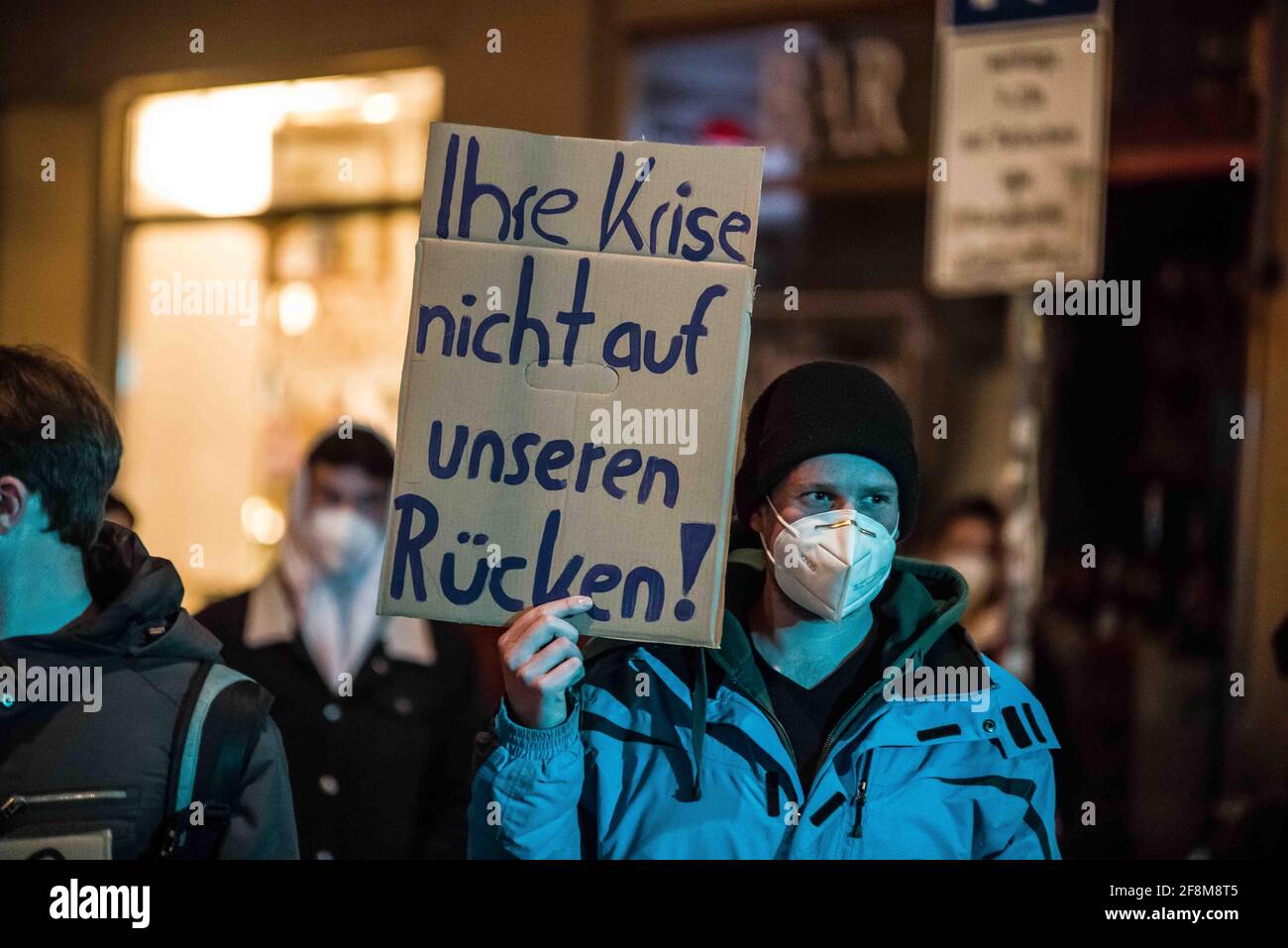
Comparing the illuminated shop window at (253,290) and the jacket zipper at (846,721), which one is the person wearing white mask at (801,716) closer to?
the jacket zipper at (846,721)

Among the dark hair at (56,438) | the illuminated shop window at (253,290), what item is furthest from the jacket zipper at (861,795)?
the illuminated shop window at (253,290)

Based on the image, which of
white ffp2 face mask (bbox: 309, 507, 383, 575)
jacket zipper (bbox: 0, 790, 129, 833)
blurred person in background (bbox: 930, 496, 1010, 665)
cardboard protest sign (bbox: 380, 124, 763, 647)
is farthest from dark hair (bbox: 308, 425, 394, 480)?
blurred person in background (bbox: 930, 496, 1010, 665)

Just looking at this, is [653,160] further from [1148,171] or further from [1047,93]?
[1148,171]

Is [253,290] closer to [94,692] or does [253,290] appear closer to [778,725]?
[94,692]

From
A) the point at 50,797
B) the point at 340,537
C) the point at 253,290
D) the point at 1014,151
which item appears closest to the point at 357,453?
the point at 340,537

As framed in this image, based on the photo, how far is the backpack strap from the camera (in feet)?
7.57

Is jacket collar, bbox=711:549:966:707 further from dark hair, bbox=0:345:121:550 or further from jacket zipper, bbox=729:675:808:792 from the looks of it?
dark hair, bbox=0:345:121:550

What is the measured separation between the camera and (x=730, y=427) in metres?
2.37

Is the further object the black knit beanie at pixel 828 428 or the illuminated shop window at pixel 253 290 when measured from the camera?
the illuminated shop window at pixel 253 290

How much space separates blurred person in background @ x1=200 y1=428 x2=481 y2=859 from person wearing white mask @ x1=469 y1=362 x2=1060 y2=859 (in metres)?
Answer: 1.44

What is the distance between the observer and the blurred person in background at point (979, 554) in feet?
19.3

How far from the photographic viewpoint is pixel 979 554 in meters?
5.89

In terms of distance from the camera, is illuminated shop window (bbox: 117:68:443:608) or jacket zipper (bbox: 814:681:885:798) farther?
illuminated shop window (bbox: 117:68:443:608)

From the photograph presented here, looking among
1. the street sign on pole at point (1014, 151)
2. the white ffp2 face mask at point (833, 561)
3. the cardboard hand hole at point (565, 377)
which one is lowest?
the white ffp2 face mask at point (833, 561)
